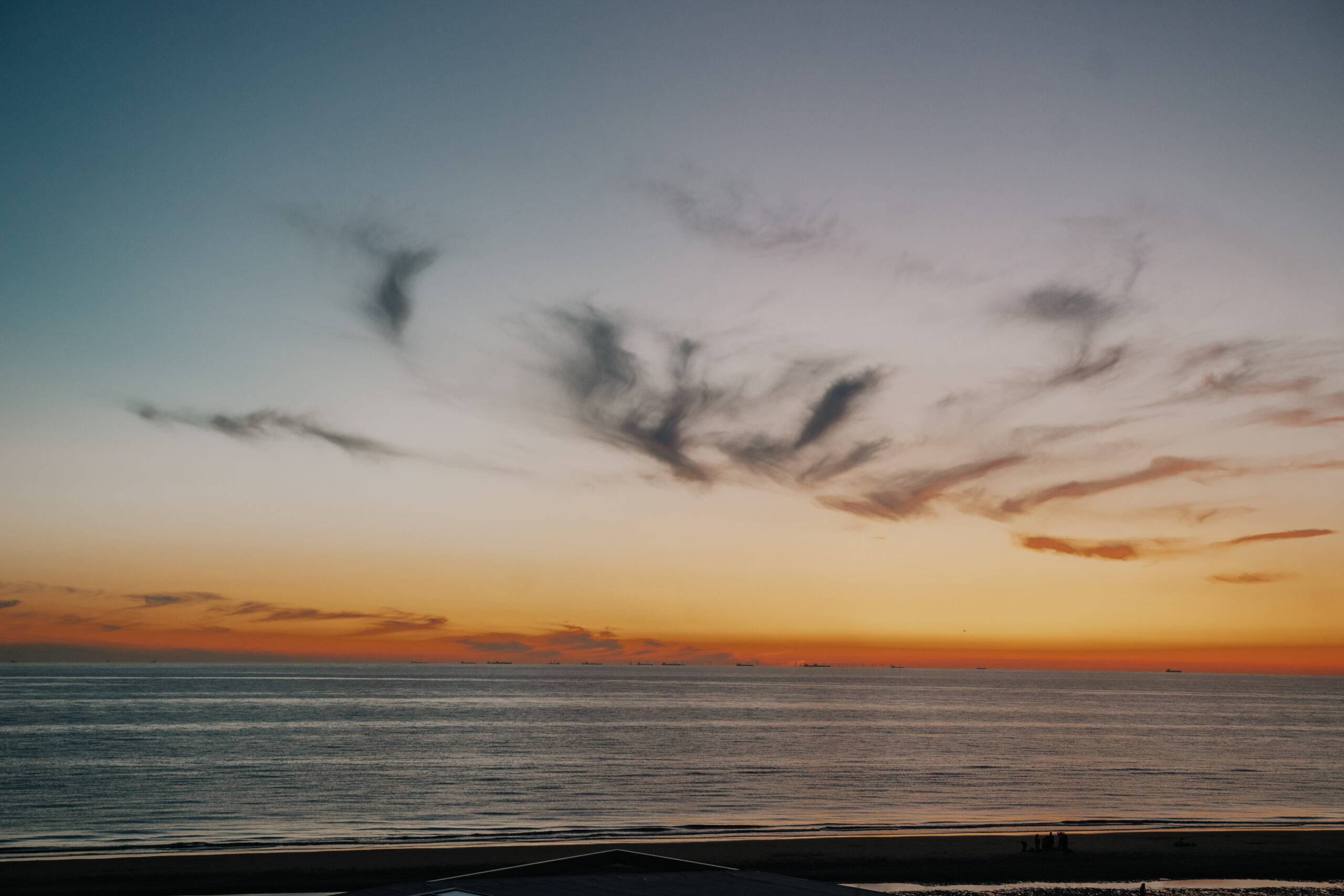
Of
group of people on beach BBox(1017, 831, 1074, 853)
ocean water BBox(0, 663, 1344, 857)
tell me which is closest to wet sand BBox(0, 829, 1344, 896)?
group of people on beach BBox(1017, 831, 1074, 853)

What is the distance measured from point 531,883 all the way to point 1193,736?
108392mm

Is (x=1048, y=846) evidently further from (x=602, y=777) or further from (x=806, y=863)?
(x=602, y=777)

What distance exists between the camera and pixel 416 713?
121188 millimetres

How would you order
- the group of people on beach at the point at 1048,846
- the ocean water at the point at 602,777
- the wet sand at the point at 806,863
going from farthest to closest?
1. the ocean water at the point at 602,777
2. the group of people on beach at the point at 1048,846
3. the wet sand at the point at 806,863

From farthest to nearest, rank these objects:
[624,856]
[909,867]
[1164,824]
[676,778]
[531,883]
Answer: [676,778]
[1164,824]
[909,867]
[624,856]
[531,883]

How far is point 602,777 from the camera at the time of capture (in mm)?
55531

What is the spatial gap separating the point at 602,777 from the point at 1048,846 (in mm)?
31378

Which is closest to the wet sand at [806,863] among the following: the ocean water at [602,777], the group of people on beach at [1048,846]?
the group of people on beach at [1048,846]

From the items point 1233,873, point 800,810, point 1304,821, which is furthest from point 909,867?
point 1304,821

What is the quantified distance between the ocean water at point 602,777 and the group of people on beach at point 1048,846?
22.4ft

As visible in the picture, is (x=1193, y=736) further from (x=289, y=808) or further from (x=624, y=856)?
(x=624, y=856)

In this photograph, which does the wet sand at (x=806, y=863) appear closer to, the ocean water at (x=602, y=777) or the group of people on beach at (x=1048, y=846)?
the group of people on beach at (x=1048, y=846)

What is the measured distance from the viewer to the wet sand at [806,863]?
25734 millimetres

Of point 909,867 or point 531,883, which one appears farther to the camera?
point 909,867
